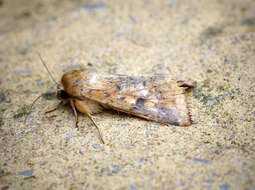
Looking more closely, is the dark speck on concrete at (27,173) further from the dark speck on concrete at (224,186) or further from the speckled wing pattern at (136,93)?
the dark speck on concrete at (224,186)

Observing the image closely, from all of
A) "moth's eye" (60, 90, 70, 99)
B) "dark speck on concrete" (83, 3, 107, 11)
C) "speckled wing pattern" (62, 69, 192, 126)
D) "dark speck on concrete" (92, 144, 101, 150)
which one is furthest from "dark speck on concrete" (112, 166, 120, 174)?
"dark speck on concrete" (83, 3, 107, 11)

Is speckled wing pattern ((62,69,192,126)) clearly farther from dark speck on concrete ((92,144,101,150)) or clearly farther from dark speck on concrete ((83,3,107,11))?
dark speck on concrete ((83,3,107,11))

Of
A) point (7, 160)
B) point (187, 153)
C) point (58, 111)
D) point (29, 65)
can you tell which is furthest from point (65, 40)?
point (187, 153)

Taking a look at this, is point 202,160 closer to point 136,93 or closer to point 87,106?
point 136,93

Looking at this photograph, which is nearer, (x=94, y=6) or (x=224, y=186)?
(x=224, y=186)

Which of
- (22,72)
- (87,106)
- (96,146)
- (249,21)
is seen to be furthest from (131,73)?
(249,21)

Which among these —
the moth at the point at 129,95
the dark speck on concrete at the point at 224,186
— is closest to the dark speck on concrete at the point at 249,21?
the moth at the point at 129,95

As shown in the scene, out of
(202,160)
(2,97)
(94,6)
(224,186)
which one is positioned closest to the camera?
(224,186)

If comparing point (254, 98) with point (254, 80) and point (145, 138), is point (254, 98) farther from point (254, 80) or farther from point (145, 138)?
point (145, 138)
